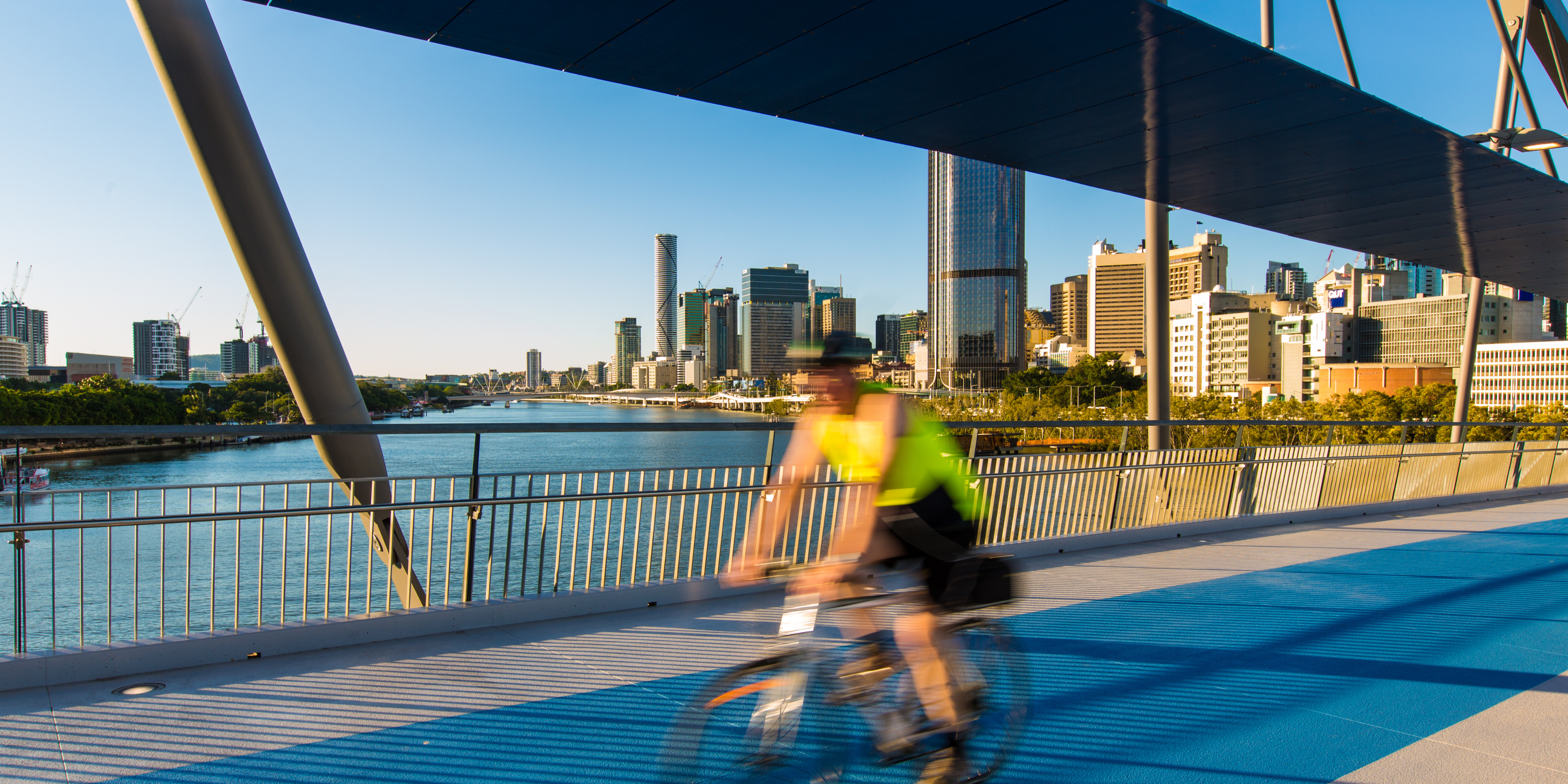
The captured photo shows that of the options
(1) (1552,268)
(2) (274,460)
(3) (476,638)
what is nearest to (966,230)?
(2) (274,460)

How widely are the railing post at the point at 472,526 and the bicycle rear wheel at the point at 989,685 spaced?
10.8ft

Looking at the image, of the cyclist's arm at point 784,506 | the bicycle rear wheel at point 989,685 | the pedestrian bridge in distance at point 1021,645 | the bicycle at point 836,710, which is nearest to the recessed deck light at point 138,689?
the pedestrian bridge in distance at point 1021,645

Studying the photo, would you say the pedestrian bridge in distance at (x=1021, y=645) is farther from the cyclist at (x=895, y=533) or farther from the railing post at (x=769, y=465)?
the cyclist at (x=895, y=533)

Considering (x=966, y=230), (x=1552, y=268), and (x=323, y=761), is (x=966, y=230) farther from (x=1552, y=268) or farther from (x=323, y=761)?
(x=323, y=761)

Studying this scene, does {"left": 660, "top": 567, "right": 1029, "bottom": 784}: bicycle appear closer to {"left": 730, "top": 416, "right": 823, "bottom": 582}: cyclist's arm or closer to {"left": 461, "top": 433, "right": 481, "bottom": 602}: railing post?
{"left": 730, "top": 416, "right": 823, "bottom": 582}: cyclist's arm

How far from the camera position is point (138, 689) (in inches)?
170

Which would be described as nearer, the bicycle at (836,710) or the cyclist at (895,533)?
the bicycle at (836,710)

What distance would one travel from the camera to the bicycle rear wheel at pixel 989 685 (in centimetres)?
342

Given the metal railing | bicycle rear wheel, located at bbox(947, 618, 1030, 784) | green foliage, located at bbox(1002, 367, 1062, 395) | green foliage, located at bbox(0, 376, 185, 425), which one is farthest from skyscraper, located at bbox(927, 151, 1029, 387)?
bicycle rear wheel, located at bbox(947, 618, 1030, 784)

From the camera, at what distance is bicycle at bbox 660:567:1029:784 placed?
317 centimetres

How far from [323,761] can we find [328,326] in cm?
464

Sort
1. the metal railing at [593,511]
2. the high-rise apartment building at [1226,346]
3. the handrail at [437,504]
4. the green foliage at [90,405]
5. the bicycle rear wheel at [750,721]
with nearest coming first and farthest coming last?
the bicycle rear wheel at [750,721]
the handrail at [437,504]
the metal railing at [593,511]
the green foliage at [90,405]
the high-rise apartment building at [1226,346]

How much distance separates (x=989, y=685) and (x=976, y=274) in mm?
192813

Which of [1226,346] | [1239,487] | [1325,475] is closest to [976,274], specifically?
[1226,346]
